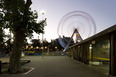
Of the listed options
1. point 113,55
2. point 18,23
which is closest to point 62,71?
point 113,55

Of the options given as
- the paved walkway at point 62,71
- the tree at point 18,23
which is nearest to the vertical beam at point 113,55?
the paved walkway at point 62,71

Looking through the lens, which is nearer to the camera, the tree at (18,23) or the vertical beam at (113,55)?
the vertical beam at (113,55)

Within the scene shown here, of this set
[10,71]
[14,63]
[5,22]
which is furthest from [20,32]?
[10,71]

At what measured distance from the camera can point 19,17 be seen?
35.6ft

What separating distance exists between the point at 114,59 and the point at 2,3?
32.1 ft

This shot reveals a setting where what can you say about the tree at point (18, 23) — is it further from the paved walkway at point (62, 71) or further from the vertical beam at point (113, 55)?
the vertical beam at point (113, 55)

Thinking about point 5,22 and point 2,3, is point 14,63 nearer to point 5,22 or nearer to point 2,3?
point 5,22

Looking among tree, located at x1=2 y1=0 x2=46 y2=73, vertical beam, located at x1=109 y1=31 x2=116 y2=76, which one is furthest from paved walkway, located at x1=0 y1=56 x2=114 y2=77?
tree, located at x1=2 y1=0 x2=46 y2=73

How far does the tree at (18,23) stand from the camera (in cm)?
1011

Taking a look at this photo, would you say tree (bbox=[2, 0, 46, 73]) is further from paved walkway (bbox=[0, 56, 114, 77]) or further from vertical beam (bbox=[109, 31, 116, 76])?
vertical beam (bbox=[109, 31, 116, 76])

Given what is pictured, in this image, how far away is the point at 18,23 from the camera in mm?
10750

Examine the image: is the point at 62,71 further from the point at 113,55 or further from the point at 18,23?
the point at 18,23

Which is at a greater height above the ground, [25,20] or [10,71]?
[25,20]

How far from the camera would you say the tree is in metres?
10.1
